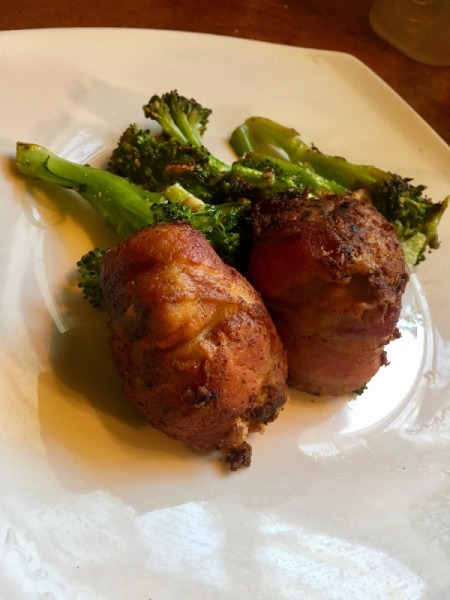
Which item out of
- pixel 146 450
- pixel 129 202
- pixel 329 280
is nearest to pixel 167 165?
pixel 129 202

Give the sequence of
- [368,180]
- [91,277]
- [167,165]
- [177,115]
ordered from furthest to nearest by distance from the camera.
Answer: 1. [368,180]
2. [177,115]
3. [167,165]
4. [91,277]

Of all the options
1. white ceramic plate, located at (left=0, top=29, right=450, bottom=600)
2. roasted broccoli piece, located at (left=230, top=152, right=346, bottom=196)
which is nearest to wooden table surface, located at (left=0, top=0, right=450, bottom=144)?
white ceramic plate, located at (left=0, top=29, right=450, bottom=600)

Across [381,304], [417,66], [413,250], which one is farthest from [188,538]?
[417,66]

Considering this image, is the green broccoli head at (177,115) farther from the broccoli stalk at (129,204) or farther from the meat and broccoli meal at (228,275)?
the broccoli stalk at (129,204)

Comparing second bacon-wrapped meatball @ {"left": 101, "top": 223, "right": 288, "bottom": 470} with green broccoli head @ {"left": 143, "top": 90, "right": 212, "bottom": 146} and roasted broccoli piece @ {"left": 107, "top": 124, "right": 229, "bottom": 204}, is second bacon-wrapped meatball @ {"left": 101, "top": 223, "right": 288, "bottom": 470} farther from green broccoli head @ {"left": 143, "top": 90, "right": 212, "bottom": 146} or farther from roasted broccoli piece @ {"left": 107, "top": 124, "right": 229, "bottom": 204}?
green broccoli head @ {"left": 143, "top": 90, "right": 212, "bottom": 146}

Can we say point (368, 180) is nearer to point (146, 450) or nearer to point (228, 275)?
point (228, 275)

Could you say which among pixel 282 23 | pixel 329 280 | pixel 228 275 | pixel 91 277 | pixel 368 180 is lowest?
pixel 91 277

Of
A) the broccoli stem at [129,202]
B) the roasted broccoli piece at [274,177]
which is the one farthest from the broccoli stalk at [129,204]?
the roasted broccoli piece at [274,177]
